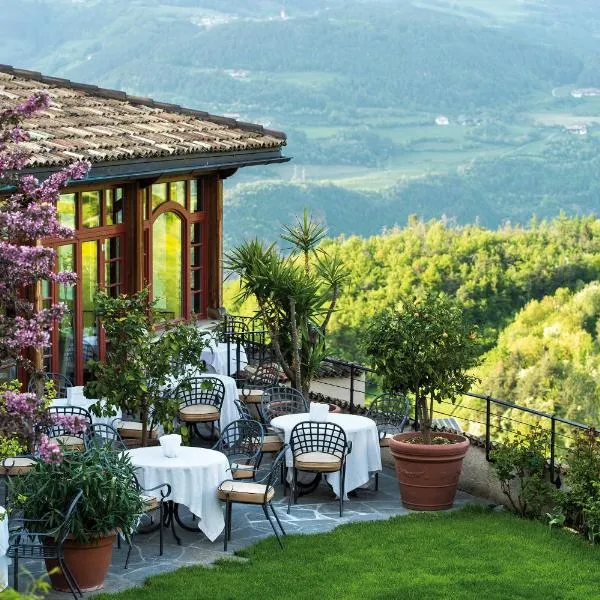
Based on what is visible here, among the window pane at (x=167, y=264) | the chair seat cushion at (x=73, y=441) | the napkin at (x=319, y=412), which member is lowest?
the chair seat cushion at (x=73, y=441)

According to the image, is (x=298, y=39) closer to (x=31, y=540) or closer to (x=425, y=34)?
(x=425, y=34)

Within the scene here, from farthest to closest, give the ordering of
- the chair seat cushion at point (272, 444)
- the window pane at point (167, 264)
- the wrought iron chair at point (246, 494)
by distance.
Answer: the window pane at point (167, 264), the chair seat cushion at point (272, 444), the wrought iron chair at point (246, 494)

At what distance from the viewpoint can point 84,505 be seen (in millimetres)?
9875

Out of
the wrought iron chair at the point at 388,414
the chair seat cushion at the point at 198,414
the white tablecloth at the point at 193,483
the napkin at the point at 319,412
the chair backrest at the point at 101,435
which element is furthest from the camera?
the chair seat cushion at the point at 198,414

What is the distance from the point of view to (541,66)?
125250 millimetres

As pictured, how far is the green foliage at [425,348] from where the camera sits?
495 inches

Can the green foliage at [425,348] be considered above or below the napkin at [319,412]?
above

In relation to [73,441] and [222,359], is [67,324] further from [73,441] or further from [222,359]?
[73,441]

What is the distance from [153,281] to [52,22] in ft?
392

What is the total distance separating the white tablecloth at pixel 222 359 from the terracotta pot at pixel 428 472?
165 inches

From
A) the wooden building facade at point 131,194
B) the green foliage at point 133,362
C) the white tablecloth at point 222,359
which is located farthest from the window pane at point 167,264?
the green foliage at point 133,362

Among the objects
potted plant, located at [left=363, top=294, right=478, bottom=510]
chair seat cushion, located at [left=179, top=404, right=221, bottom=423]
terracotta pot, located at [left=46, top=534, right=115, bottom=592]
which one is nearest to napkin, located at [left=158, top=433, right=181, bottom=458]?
terracotta pot, located at [left=46, top=534, right=115, bottom=592]

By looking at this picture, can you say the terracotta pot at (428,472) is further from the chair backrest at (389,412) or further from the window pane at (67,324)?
the window pane at (67,324)

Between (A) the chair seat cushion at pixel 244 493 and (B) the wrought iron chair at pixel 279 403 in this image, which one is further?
(B) the wrought iron chair at pixel 279 403
